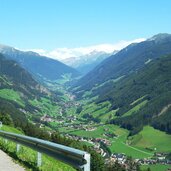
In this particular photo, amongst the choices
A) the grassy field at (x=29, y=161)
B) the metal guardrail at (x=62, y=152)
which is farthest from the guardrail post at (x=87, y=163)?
the grassy field at (x=29, y=161)

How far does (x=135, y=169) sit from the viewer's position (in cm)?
13812

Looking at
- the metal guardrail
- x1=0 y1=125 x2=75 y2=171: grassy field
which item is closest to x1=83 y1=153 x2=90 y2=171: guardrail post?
the metal guardrail

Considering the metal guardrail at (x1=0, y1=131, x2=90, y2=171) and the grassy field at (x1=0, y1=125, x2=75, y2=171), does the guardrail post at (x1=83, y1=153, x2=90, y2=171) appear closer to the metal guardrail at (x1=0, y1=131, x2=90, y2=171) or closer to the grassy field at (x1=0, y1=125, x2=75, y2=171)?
the metal guardrail at (x1=0, y1=131, x2=90, y2=171)

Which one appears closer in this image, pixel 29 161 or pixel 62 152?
pixel 62 152

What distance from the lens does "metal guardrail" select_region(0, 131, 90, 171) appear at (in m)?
11.9

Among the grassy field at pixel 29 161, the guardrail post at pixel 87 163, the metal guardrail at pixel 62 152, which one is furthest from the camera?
the grassy field at pixel 29 161

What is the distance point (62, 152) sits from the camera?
46.9 feet

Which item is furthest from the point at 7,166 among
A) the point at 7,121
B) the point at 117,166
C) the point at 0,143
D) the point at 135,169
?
the point at 135,169

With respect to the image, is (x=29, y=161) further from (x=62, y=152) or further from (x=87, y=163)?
(x=87, y=163)

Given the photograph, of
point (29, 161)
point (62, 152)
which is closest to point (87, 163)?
point (62, 152)

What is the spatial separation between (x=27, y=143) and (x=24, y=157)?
64cm

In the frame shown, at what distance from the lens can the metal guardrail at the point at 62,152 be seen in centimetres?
1192

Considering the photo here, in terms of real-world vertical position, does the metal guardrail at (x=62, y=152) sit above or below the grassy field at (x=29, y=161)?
above

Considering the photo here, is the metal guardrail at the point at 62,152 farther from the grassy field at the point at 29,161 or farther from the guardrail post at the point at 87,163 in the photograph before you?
the grassy field at the point at 29,161
